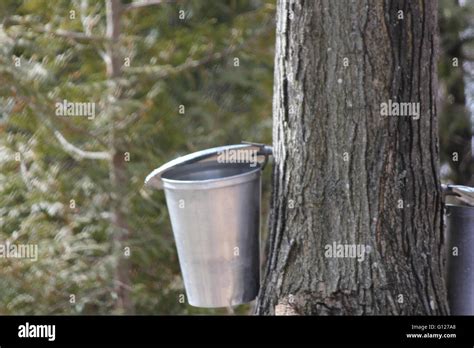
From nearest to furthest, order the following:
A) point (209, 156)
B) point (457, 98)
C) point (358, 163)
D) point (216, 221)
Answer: point (358, 163)
point (216, 221)
point (209, 156)
point (457, 98)

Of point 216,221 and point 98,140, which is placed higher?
point 98,140

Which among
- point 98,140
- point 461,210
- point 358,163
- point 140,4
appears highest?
point 140,4

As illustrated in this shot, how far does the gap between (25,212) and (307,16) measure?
3.66m

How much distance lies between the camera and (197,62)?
6.73 m

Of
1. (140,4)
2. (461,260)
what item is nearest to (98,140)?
(140,4)

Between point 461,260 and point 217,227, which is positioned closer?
point 217,227

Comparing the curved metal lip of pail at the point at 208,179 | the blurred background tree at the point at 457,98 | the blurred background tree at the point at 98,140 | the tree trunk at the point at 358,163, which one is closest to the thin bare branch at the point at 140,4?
the blurred background tree at the point at 98,140

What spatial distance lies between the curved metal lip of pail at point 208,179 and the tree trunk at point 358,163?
22 centimetres

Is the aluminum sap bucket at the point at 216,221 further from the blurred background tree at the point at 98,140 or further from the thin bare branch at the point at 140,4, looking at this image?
the thin bare branch at the point at 140,4

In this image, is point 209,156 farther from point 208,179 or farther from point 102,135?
point 102,135

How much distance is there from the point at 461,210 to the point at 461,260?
0.79ft

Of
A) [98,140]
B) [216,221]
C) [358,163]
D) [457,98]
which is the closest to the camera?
[358,163]

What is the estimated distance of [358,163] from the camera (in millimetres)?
3611

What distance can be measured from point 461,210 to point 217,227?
1195 mm
